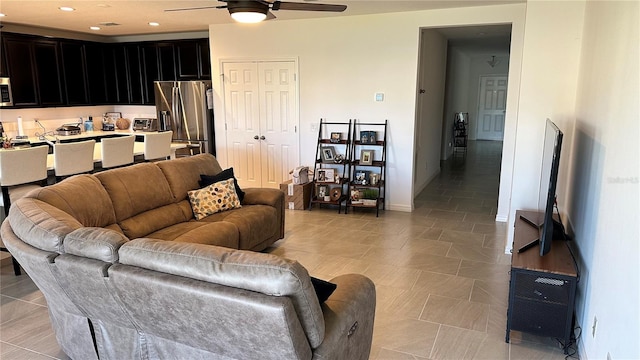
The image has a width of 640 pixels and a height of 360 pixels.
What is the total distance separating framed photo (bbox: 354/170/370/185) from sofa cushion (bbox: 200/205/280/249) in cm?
183

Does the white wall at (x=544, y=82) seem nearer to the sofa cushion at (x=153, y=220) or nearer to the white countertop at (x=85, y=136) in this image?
the sofa cushion at (x=153, y=220)

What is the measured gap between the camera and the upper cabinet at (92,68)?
21.1 ft

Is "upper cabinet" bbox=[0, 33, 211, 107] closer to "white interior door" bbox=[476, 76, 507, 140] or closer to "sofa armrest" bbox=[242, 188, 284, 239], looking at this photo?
"sofa armrest" bbox=[242, 188, 284, 239]

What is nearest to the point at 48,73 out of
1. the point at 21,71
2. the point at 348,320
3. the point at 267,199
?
the point at 21,71

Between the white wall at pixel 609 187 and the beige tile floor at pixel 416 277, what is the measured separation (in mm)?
637

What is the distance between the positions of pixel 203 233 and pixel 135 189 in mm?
733

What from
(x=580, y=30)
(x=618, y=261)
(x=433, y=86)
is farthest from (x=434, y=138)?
(x=618, y=261)

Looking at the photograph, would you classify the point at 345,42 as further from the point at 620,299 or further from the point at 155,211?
the point at 620,299

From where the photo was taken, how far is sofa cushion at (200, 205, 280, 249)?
3.85 meters

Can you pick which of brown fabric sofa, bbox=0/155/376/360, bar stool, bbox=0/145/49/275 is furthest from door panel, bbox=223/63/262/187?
brown fabric sofa, bbox=0/155/376/360

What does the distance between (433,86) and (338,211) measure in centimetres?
301

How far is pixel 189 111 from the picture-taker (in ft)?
22.7

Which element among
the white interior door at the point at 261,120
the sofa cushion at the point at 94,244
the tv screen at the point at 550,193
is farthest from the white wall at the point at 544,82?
the sofa cushion at the point at 94,244

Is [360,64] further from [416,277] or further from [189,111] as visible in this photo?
[416,277]
